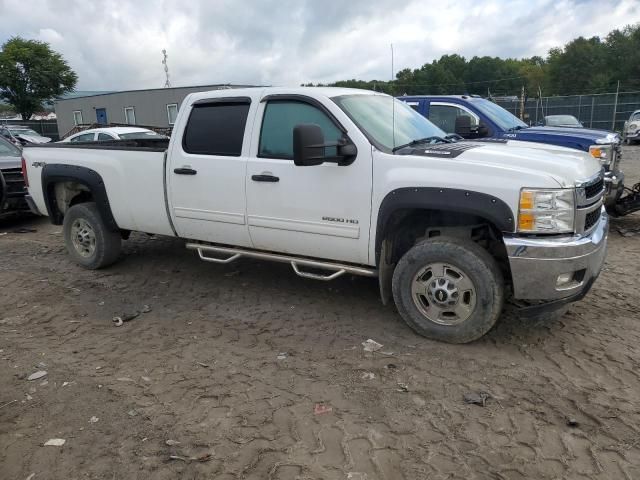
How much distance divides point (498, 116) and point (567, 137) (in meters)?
1.20

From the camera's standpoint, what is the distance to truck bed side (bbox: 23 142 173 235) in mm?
5305

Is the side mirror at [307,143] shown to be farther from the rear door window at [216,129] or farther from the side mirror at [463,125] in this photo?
the side mirror at [463,125]

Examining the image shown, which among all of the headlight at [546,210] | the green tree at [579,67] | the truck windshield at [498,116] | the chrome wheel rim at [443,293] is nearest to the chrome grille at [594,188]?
the headlight at [546,210]

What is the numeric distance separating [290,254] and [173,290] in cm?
158

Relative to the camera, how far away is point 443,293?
3955 millimetres

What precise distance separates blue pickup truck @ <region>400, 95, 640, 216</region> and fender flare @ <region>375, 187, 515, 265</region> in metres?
3.22

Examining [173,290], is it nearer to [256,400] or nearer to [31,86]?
[256,400]

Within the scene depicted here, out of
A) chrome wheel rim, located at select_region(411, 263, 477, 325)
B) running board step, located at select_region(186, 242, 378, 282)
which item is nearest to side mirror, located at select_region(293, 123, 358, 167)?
running board step, located at select_region(186, 242, 378, 282)

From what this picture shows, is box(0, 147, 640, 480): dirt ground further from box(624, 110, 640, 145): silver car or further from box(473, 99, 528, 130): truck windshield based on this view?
box(624, 110, 640, 145): silver car

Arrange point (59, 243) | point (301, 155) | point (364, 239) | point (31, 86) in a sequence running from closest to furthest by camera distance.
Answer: point (301, 155) < point (364, 239) < point (59, 243) < point (31, 86)

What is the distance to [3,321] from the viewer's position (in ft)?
16.0

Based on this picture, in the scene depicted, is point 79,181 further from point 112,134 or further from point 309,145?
point 112,134

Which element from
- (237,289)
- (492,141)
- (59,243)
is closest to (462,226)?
(492,141)

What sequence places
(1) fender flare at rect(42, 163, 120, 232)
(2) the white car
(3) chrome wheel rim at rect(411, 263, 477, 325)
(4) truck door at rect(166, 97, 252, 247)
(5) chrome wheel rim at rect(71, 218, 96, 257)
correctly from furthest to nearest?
(2) the white car
(5) chrome wheel rim at rect(71, 218, 96, 257)
(1) fender flare at rect(42, 163, 120, 232)
(4) truck door at rect(166, 97, 252, 247)
(3) chrome wheel rim at rect(411, 263, 477, 325)
